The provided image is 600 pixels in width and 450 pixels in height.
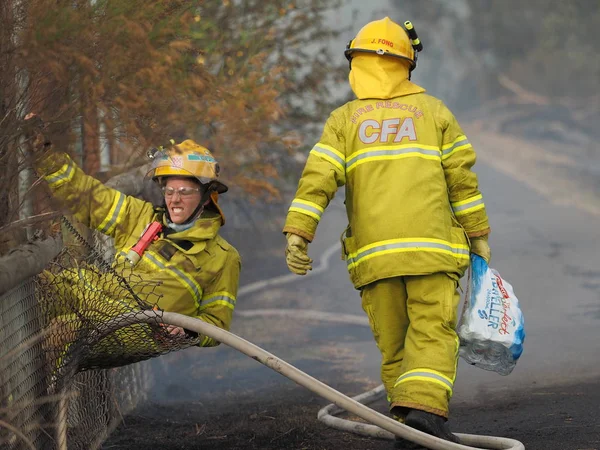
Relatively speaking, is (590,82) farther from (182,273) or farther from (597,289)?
(182,273)

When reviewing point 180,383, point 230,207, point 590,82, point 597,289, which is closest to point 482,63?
point 590,82

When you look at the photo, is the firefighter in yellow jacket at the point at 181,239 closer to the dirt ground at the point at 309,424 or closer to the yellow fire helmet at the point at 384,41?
the dirt ground at the point at 309,424

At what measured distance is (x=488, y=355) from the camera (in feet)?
17.9

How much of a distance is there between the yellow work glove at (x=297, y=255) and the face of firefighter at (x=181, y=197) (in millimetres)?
630

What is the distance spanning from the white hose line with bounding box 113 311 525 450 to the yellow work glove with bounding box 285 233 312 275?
1.54ft

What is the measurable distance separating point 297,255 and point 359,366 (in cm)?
404

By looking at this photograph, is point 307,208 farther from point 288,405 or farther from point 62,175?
point 288,405

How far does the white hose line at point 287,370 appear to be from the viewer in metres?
4.62


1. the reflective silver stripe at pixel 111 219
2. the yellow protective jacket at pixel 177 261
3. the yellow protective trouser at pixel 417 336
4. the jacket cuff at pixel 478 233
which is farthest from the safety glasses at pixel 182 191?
the jacket cuff at pixel 478 233

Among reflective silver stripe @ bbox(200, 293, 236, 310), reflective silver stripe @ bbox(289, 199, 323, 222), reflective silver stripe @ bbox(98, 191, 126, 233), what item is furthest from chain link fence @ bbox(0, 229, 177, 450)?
reflective silver stripe @ bbox(289, 199, 323, 222)

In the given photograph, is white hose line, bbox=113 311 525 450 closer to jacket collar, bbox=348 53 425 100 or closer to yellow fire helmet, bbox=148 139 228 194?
yellow fire helmet, bbox=148 139 228 194

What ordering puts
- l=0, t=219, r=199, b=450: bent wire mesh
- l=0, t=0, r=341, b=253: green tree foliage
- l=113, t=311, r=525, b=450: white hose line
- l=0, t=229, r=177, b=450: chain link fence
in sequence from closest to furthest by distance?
1. l=0, t=0, r=341, b=253: green tree foliage
2. l=0, t=229, r=177, b=450: chain link fence
3. l=0, t=219, r=199, b=450: bent wire mesh
4. l=113, t=311, r=525, b=450: white hose line

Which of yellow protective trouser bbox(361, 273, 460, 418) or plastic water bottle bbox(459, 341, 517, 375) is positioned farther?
plastic water bottle bbox(459, 341, 517, 375)

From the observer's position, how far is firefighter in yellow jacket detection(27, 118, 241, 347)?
208 inches
